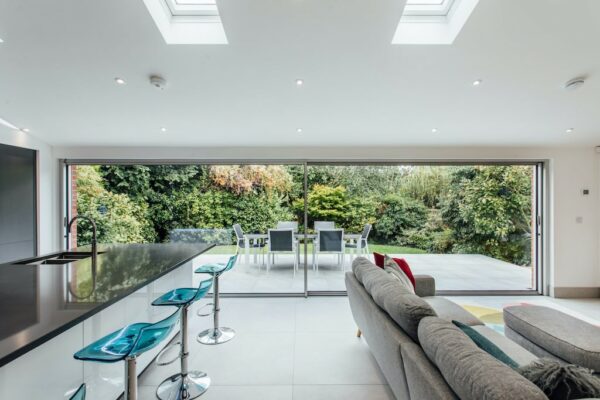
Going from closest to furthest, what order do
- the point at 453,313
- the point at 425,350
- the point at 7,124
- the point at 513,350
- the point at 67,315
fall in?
the point at 67,315 < the point at 425,350 < the point at 513,350 < the point at 453,313 < the point at 7,124

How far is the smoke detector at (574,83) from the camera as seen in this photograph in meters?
2.69

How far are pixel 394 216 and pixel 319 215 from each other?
1345mm

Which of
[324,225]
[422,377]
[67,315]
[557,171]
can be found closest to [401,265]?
[422,377]

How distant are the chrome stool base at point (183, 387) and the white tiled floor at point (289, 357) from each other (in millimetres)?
70

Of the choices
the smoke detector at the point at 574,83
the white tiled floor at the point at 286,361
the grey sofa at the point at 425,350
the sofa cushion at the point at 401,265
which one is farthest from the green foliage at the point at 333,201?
the grey sofa at the point at 425,350

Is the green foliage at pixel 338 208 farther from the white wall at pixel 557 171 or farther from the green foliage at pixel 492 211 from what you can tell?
the green foliage at pixel 492 211

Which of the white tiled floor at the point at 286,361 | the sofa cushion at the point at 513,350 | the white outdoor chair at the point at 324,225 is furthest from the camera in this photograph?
the white outdoor chair at the point at 324,225

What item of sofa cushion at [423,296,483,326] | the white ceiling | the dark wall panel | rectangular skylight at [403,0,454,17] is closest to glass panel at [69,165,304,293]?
the dark wall panel

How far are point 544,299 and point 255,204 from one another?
15.2ft

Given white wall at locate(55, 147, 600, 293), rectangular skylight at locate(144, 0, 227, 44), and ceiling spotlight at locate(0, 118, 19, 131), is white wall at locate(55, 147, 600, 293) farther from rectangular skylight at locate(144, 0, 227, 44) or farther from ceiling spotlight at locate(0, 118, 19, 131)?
rectangular skylight at locate(144, 0, 227, 44)

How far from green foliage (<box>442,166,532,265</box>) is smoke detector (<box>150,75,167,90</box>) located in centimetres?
450

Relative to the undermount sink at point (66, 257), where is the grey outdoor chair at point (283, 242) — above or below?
below

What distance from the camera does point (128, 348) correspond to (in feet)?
4.52

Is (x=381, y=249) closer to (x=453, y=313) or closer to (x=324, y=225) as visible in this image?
(x=324, y=225)
